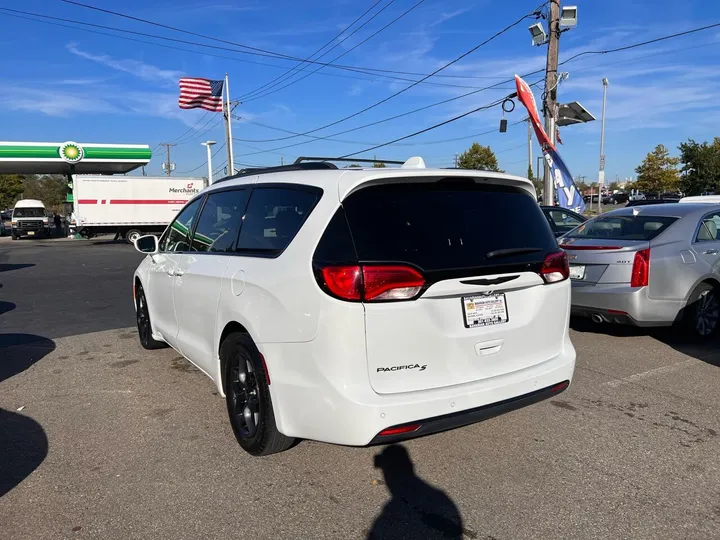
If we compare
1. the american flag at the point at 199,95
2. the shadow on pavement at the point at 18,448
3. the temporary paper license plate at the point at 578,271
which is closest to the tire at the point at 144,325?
the shadow on pavement at the point at 18,448

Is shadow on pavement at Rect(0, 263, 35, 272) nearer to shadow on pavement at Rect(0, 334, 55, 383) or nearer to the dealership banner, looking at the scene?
shadow on pavement at Rect(0, 334, 55, 383)

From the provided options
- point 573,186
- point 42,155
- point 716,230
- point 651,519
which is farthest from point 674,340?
point 42,155

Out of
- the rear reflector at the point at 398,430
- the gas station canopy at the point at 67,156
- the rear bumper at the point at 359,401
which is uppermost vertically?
the gas station canopy at the point at 67,156

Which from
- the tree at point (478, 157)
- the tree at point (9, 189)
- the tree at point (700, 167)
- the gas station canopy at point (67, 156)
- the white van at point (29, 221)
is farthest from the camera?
the tree at point (9, 189)

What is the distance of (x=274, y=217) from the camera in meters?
3.51

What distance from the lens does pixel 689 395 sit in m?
4.68

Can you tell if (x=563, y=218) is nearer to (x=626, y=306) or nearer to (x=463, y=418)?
(x=626, y=306)

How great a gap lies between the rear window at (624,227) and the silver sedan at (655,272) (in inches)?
0.5

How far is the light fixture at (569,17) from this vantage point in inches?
639

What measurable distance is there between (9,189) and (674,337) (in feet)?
217

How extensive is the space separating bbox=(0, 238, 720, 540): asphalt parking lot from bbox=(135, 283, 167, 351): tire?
26.8 inches

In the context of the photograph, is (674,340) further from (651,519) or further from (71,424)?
(71,424)

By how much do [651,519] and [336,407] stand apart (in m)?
1.73

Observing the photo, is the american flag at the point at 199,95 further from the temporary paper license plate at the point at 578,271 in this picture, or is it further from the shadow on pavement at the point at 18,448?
the shadow on pavement at the point at 18,448
